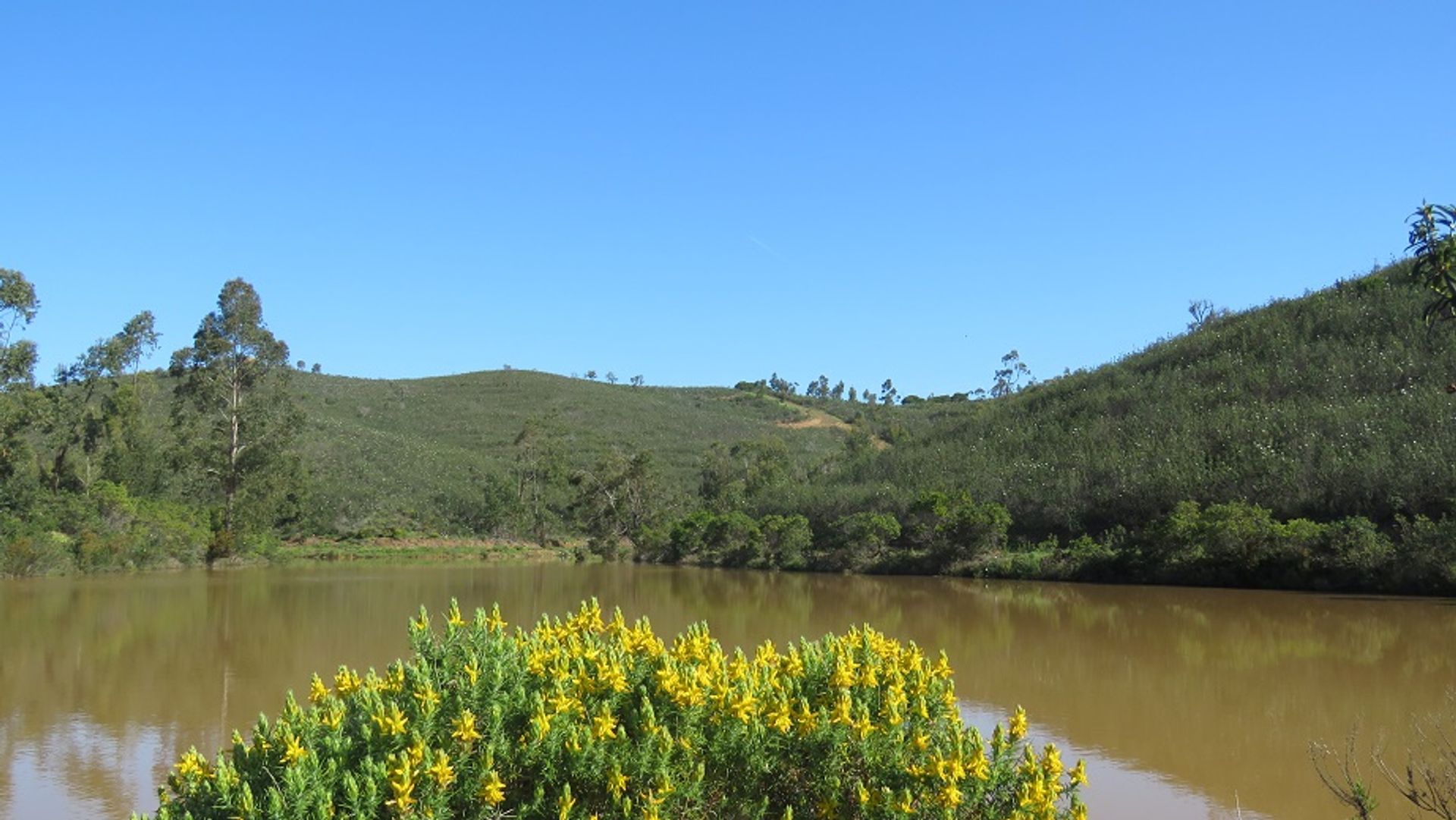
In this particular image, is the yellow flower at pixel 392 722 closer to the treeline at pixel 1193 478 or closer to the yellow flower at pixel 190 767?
the yellow flower at pixel 190 767

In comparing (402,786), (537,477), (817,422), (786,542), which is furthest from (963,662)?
(817,422)

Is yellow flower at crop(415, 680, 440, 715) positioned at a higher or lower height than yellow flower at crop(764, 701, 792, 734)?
higher

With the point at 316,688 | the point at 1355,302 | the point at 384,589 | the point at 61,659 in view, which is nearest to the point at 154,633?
the point at 61,659

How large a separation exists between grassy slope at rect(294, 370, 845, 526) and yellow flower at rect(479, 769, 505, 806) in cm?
4910

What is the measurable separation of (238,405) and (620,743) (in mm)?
39415

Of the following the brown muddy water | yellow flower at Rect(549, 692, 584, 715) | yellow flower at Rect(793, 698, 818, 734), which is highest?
yellow flower at Rect(549, 692, 584, 715)

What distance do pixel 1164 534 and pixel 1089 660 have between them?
15.1m

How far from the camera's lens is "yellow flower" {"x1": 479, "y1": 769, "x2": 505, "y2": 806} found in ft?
11.7

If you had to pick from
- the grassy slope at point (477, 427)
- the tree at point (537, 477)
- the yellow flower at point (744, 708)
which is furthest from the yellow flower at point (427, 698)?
the tree at point (537, 477)

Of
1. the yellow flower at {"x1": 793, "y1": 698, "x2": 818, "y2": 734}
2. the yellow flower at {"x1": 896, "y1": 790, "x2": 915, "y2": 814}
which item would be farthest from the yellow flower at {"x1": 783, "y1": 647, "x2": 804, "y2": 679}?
the yellow flower at {"x1": 896, "y1": 790, "x2": 915, "y2": 814}

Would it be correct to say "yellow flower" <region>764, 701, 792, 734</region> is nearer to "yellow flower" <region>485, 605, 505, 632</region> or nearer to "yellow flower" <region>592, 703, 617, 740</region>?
"yellow flower" <region>592, 703, 617, 740</region>

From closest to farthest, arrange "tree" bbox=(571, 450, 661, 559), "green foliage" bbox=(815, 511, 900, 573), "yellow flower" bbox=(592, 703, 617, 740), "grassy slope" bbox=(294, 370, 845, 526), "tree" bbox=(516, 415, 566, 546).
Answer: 1. "yellow flower" bbox=(592, 703, 617, 740)
2. "green foliage" bbox=(815, 511, 900, 573)
3. "tree" bbox=(571, 450, 661, 559)
4. "tree" bbox=(516, 415, 566, 546)
5. "grassy slope" bbox=(294, 370, 845, 526)

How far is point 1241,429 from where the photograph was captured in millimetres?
33469

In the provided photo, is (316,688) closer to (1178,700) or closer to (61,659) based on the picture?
(1178,700)
